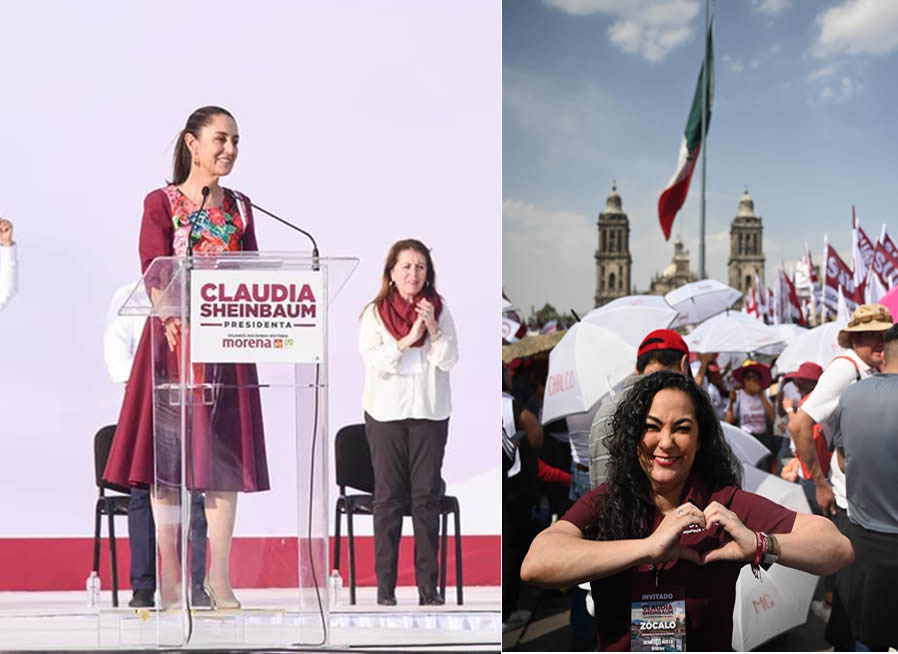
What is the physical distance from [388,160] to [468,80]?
0.41m

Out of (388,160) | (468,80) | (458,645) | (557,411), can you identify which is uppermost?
(468,80)

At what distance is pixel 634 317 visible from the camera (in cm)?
682

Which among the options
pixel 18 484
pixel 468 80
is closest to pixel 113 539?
pixel 18 484

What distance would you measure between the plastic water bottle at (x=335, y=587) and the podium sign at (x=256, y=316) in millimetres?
815

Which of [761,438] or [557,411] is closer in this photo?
[557,411]

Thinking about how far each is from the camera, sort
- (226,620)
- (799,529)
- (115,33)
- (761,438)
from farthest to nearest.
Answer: (761,438)
(115,33)
(226,620)
(799,529)

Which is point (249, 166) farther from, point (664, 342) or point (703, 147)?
point (703, 147)

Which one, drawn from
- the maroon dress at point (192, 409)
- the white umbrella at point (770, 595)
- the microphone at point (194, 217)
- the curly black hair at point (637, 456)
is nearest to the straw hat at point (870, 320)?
the white umbrella at point (770, 595)

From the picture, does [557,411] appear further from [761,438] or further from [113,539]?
[761,438]

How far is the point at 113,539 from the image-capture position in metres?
4.28

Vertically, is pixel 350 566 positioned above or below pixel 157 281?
below

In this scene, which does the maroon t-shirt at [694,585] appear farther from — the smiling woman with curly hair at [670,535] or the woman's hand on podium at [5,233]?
the woman's hand on podium at [5,233]

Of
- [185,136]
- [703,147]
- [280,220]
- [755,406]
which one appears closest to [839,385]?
Answer: [280,220]

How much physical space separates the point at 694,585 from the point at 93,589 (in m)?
2.69
